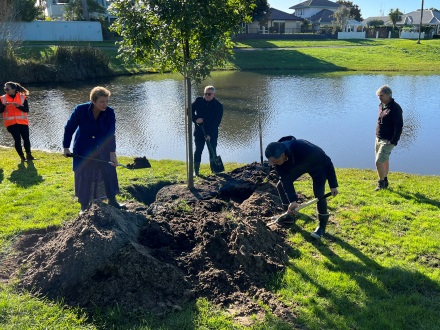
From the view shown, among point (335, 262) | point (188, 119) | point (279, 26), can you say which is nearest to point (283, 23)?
point (279, 26)

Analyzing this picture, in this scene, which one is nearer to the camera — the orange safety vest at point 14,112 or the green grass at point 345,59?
the orange safety vest at point 14,112

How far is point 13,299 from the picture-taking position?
4.17 metres

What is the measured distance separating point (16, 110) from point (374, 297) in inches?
343

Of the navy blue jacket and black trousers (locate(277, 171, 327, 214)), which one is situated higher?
the navy blue jacket

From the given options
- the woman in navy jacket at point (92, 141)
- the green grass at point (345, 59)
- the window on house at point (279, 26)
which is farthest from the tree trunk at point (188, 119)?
the window on house at point (279, 26)

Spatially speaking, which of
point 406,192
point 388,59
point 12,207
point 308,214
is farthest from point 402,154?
point 388,59

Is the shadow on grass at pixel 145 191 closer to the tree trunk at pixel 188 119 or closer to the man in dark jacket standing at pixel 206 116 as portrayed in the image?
the tree trunk at pixel 188 119

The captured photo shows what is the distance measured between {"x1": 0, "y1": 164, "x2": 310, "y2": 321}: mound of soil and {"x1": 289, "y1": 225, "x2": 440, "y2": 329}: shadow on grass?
55cm

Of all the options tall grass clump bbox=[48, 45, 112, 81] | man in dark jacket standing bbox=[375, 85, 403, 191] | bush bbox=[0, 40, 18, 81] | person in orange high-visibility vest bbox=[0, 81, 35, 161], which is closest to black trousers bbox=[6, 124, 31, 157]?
person in orange high-visibility vest bbox=[0, 81, 35, 161]

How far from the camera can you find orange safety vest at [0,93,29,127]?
911 cm

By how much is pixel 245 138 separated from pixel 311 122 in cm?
362

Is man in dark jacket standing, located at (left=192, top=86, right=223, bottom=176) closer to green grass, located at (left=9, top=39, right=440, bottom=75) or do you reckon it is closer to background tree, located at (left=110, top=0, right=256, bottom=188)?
background tree, located at (left=110, top=0, right=256, bottom=188)

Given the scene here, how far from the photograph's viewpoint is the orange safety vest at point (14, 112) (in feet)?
29.9

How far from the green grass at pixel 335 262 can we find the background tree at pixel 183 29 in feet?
8.33
